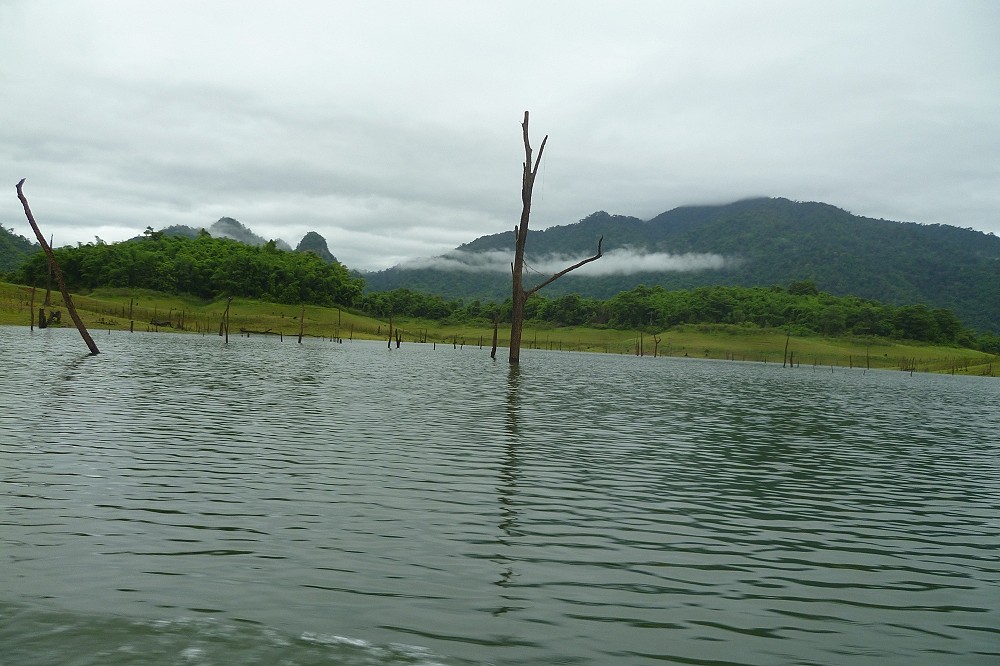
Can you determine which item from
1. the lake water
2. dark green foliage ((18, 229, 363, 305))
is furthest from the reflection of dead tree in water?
dark green foliage ((18, 229, 363, 305))

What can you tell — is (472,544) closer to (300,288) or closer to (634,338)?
(634,338)

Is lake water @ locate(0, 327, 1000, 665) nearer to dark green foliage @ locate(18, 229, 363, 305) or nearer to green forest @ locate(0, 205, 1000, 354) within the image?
green forest @ locate(0, 205, 1000, 354)

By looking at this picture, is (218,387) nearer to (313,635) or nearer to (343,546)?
(343,546)

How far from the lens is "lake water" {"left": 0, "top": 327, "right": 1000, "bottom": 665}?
6934 millimetres

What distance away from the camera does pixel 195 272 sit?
570 feet

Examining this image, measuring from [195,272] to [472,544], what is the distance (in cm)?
17714

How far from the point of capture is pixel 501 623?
24.0 ft

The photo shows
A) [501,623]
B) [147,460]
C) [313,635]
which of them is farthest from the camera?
[147,460]

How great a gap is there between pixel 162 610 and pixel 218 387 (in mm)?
24499

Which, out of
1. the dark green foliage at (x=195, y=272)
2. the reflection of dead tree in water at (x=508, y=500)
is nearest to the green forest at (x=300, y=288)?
the dark green foliage at (x=195, y=272)

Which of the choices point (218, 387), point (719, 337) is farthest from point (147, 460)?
point (719, 337)

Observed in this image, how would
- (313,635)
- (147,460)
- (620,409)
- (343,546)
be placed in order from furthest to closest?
(620,409) < (147,460) < (343,546) < (313,635)

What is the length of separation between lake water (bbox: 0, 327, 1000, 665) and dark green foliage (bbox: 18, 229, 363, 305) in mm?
160488

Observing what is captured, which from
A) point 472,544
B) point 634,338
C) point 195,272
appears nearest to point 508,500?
point 472,544
